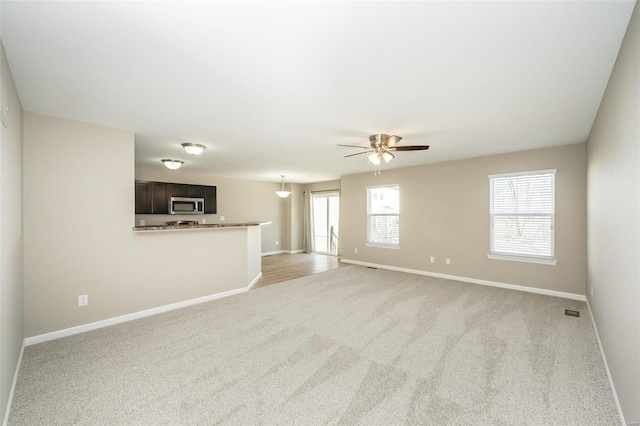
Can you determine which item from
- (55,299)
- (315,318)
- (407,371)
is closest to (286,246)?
(315,318)

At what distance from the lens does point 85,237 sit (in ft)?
10.3

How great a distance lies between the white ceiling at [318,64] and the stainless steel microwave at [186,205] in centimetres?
325

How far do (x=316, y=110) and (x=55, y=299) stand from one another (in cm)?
350

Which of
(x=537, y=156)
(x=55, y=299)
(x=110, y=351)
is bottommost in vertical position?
(x=110, y=351)

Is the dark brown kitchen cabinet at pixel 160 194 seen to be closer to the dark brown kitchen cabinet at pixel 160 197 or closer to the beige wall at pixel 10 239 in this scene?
the dark brown kitchen cabinet at pixel 160 197

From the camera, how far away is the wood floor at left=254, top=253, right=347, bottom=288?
572 cm

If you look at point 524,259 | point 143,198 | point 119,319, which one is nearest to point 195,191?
point 143,198

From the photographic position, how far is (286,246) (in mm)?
9531

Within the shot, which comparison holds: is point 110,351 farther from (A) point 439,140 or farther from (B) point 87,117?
(A) point 439,140

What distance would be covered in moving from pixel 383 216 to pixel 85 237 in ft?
18.4

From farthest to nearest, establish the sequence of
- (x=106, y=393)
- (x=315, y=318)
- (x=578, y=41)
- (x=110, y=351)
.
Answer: (x=315, y=318) < (x=110, y=351) < (x=106, y=393) < (x=578, y=41)

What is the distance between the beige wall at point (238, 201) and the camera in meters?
6.78

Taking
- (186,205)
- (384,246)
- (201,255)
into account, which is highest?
(186,205)

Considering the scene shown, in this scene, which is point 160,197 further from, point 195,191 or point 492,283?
point 492,283
